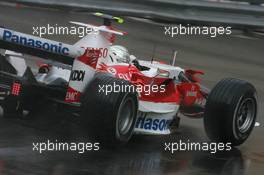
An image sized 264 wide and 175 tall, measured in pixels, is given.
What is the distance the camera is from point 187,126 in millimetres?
10055

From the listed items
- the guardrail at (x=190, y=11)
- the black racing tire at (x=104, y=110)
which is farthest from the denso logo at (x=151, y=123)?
the guardrail at (x=190, y=11)

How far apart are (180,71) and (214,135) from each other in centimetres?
96

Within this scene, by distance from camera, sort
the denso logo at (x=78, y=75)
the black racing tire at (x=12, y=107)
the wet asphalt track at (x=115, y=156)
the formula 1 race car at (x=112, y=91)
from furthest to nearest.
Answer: the black racing tire at (x=12, y=107) → the denso logo at (x=78, y=75) → the formula 1 race car at (x=112, y=91) → the wet asphalt track at (x=115, y=156)

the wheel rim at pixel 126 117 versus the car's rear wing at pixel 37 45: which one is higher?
the car's rear wing at pixel 37 45

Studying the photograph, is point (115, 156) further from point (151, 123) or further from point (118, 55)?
point (118, 55)

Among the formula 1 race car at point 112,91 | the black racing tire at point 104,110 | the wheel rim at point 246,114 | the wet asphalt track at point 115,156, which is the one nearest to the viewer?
the wet asphalt track at point 115,156

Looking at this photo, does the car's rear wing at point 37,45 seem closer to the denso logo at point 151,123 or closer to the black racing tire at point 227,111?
the denso logo at point 151,123

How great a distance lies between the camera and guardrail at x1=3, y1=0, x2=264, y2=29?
57.2ft

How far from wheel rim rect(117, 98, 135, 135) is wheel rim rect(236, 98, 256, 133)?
1.48 m

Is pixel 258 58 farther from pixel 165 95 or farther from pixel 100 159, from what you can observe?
pixel 100 159

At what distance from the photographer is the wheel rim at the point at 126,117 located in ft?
26.2

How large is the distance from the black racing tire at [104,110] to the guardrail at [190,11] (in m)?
9.81

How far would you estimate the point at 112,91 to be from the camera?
7.75m

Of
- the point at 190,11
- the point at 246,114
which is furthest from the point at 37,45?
the point at 190,11
